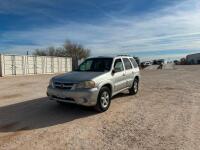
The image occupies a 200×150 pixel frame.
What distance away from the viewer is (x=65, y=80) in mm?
6656

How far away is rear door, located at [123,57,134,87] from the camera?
884 centimetres

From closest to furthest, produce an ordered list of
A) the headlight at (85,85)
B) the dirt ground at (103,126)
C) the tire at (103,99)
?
1. the dirt ground at (103,126)
2. the headlight at (85,85)
3. the tire at (103,99)

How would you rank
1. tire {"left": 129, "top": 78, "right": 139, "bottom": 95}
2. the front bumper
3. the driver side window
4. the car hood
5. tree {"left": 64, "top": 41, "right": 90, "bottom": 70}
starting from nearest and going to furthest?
the front bumper
the car hood
the driver side window
tire {"left": 129, "top": 78, "right": 139, "bottom": 95}
tree {"left": 64, "top": 41, "right": 90, "bottom": 70}

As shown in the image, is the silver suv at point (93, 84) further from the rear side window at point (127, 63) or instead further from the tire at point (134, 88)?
the tire at point (134, 88)

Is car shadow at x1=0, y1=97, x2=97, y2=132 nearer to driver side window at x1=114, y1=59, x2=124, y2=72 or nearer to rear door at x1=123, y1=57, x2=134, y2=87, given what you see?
driver side window at x1=114, y1=59, x2=124, y2=72

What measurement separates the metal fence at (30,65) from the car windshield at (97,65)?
20.4 metres

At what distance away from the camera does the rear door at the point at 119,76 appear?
25.5 ft

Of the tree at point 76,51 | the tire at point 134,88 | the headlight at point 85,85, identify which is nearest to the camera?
the headlight at point 85,85

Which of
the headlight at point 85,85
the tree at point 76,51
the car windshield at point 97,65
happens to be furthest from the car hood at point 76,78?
the tree at point 76,51

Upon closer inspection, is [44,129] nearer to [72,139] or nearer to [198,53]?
[72,139]

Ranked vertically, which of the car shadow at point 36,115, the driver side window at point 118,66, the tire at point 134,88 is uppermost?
the driver side window at point 118,66

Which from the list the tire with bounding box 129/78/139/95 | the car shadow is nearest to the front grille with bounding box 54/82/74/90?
the car shadow

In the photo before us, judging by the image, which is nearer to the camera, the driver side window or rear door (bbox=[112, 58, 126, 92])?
rear door (bbox=[112, 58, 126, 92])

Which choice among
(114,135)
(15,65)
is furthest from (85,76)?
(15,65)
